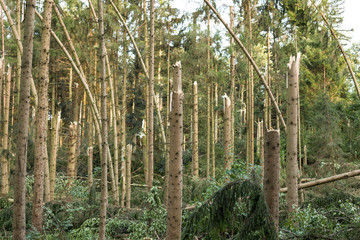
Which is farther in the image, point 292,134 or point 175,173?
point 292,134

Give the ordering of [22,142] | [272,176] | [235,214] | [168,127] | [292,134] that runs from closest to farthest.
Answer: [272,176] → [235,214] → [22,142] → [292,134] → [168,127]

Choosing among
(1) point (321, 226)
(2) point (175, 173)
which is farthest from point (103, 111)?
(1) point (321, 226)

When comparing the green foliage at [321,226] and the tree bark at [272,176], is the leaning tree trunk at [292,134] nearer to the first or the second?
the green foliage at [321,226]

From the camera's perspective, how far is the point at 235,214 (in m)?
2.96

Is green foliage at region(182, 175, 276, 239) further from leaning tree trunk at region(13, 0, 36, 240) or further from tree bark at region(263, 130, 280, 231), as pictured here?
leaning tree trunk at region(13, 0, 36, 240)

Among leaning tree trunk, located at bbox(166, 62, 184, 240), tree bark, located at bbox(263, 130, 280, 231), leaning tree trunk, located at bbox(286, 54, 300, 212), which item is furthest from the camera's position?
leaning tree trunk, located at bbox(286, 54, 300, 212)

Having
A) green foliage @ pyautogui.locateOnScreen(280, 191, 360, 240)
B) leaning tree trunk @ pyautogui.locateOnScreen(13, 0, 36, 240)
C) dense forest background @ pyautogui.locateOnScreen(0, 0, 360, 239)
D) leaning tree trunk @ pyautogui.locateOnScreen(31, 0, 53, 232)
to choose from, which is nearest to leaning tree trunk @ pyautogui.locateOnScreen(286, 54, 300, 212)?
dense forest background @ pyautogui.locateOnScreen(0, 0, 360, 239)

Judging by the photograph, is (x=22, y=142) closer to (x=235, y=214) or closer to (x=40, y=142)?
(x=40, y=142)

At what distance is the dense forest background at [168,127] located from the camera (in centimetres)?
378

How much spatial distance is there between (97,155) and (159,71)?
17.6 feet

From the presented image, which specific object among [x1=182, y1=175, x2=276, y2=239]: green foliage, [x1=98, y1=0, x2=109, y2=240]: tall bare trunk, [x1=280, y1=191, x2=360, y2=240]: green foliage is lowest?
[x1=280, y1=191, x2=360, y2=240]: green foliage

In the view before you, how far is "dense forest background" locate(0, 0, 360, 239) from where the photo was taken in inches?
149

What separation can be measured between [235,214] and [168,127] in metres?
9.75

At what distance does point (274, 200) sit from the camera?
2666 millimetres
